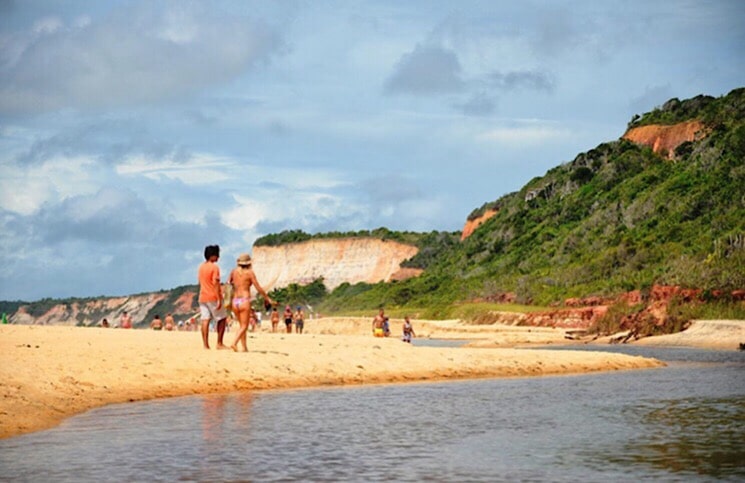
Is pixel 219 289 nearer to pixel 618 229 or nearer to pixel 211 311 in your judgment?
pixel 211 311

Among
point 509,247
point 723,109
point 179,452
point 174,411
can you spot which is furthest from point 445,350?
point 509,247

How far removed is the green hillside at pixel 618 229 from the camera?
66438 millimetres

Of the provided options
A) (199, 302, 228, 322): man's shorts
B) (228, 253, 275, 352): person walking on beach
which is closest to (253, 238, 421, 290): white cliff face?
(228, 253, 275, 352): person walking on beach

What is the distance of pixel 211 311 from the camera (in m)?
21.5

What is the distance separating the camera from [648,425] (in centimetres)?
1484

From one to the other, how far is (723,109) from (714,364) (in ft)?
237

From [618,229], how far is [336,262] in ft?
296

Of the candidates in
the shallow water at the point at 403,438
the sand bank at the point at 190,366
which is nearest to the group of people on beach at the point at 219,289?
the sand bank at the point at 190,366

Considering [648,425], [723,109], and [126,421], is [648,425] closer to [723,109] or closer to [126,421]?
[126,421]

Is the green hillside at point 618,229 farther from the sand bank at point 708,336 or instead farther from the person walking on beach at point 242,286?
the person walking on beach at point 242,286

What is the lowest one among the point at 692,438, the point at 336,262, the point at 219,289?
the point at 692,438

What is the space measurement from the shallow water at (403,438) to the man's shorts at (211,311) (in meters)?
2.74

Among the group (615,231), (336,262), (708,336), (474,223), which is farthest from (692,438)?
(336,262)

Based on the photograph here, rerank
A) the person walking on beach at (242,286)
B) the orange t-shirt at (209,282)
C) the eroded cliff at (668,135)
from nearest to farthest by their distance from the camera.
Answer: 1. the orange t-shirt at (209,282)
2. the person walking on beach at (242,286)
3. the eroded cliff at (668,135)
